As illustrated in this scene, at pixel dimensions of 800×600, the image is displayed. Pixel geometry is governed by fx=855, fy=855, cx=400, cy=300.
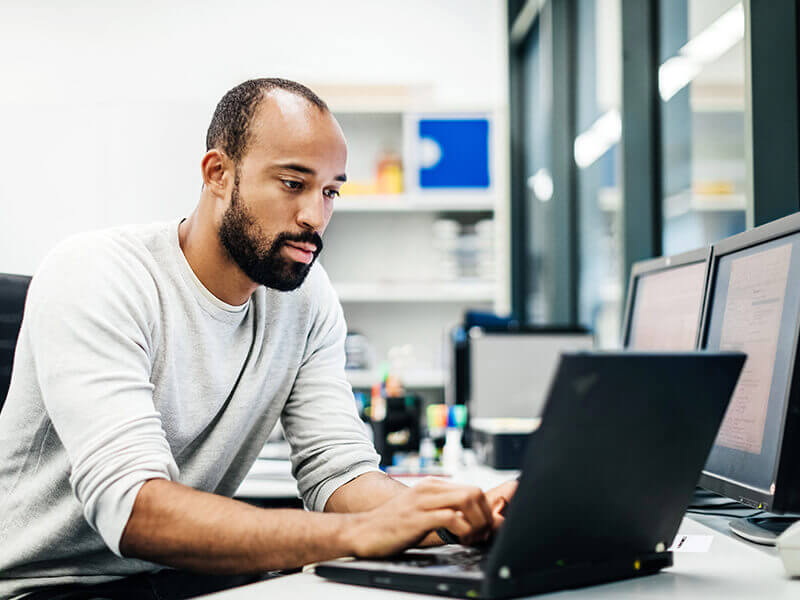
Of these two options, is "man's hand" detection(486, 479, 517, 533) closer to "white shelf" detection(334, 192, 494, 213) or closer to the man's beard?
the man's beard

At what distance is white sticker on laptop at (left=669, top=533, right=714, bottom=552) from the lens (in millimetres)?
1071

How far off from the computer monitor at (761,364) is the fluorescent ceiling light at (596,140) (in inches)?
74.4

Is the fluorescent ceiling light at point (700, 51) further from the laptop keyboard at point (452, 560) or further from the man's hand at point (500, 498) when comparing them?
the laptop keyboard at point (452, 560)

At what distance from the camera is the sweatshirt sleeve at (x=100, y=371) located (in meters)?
0.99

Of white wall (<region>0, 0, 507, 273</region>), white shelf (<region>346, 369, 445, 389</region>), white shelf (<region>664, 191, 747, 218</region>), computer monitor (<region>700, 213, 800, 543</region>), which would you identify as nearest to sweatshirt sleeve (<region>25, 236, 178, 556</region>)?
computer monitor (<region>700, 213, 800, 543</region>)

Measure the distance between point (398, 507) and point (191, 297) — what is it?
55 centimetres

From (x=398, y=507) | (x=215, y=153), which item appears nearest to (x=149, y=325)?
(x=215, y=153)

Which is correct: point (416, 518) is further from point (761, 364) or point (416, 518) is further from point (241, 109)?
point (241, 109)

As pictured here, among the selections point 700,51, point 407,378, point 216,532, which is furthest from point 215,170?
point 407,378

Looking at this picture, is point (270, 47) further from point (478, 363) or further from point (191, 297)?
point (191, 297)

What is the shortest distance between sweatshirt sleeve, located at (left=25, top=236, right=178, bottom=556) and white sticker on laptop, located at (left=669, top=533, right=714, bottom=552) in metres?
0.64

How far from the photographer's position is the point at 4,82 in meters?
4.55

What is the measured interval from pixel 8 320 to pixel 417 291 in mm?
2837

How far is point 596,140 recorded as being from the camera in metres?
3.42
